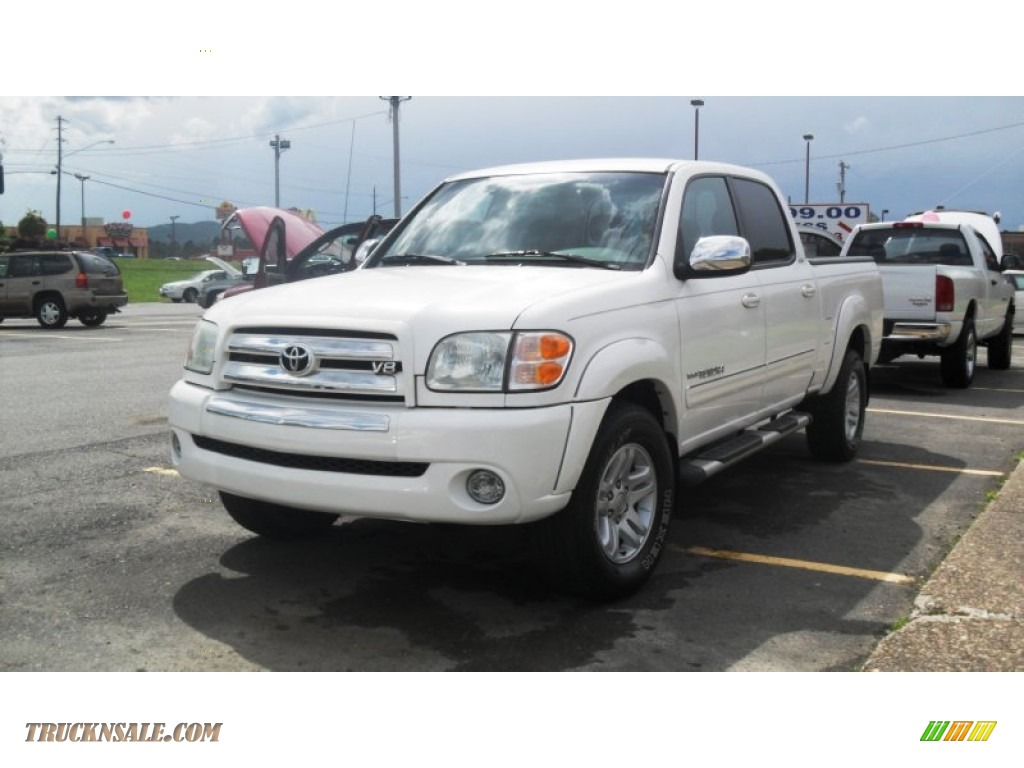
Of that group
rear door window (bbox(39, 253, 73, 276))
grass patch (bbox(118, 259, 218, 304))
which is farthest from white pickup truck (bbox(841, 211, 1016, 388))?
grass patch (bbox(118, 259, 218, 304))

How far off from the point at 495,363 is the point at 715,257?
4.70 feet

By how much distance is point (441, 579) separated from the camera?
4.68 meters

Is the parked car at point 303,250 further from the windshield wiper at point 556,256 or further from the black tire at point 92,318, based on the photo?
the black tire at point 92,318

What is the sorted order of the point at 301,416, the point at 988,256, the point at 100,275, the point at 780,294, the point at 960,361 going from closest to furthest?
the point at 301,416 → the point at 780,294 → the point at 960,361 → the point at 988,256 → the point at 100,275

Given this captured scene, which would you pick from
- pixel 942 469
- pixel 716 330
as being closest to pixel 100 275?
pixel 942 469

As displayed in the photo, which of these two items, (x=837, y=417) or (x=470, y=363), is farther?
(x=837, y=417)

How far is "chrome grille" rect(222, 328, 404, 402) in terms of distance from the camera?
3.92 meters

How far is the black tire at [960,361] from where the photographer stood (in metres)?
11.7

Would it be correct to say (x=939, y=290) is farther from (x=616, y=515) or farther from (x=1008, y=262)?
(x=616, y=515)

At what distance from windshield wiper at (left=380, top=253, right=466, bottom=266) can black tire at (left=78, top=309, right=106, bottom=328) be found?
780 inches

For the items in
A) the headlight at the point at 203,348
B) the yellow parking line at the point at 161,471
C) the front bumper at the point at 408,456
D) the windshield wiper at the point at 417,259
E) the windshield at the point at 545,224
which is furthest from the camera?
the yellow parking line at the point at 161,471

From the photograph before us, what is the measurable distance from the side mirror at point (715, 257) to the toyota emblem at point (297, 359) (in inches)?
70.7

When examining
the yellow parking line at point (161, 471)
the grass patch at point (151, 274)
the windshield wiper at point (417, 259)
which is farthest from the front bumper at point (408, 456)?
the grass patch at point (151, 274)
